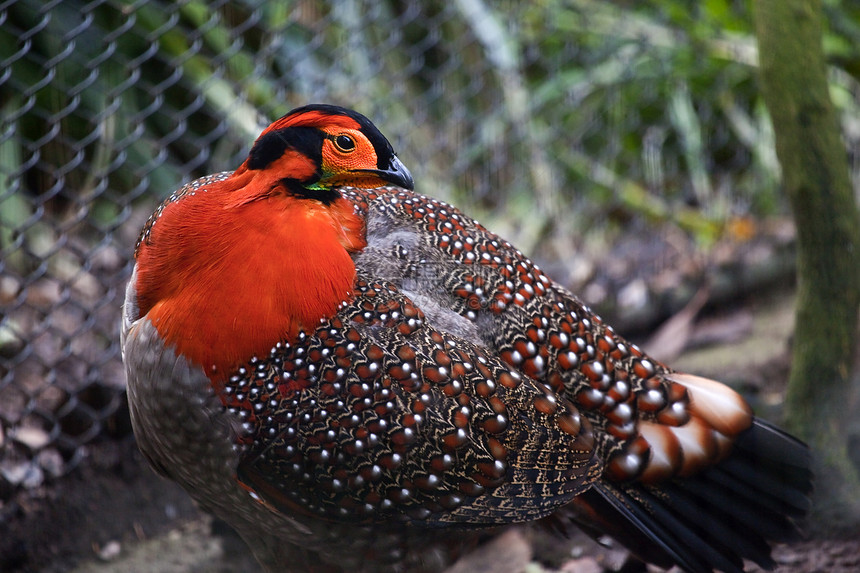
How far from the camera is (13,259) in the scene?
365 cm

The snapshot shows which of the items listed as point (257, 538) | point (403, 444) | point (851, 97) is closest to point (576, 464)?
point (403, 444)

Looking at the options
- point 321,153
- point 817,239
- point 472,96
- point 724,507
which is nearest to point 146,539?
point 321,153

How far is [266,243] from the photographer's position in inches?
69.3

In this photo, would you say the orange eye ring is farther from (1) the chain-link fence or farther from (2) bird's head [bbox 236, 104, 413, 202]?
(1) the chain-link fence

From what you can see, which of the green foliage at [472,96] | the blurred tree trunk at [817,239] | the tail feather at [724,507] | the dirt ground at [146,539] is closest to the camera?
the tail feather at [724,507]

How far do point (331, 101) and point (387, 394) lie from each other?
2.23 m

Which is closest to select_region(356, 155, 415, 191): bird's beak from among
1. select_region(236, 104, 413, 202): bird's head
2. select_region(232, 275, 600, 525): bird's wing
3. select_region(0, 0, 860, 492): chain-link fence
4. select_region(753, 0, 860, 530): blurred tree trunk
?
select_region(236, 104, 413, 202): bird's head

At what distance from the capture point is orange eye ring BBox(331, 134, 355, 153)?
68.9 inches

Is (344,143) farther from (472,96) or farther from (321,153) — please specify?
(472,96)

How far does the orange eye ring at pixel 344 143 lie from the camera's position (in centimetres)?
175

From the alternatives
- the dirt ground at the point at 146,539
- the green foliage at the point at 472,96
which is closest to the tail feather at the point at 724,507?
the dirt ground at the point at 146,539

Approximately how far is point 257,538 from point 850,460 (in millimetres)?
1841

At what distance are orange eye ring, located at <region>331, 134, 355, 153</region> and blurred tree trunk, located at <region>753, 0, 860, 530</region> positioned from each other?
136 centimetres

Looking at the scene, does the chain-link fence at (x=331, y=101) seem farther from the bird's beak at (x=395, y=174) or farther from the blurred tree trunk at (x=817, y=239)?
the blurred tree trunk at (x=817, y=239)
